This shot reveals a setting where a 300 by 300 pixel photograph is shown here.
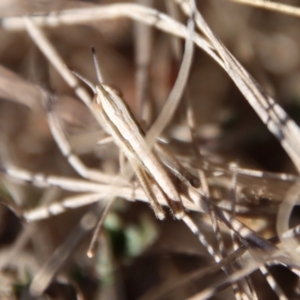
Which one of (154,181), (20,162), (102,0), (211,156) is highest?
(102,0)

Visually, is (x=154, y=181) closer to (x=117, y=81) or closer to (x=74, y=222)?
(x=74, y=222)

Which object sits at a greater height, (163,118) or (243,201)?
(163,118)

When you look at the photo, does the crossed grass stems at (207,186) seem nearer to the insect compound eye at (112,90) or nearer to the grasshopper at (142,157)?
the grasshopper at (142,157)

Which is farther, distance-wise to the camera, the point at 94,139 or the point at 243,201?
the point at 94,139

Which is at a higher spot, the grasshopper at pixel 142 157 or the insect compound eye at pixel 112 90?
the insect compound eye at pixel 112 90

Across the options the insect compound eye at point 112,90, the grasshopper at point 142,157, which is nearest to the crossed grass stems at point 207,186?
the grasshopper at point 142,157

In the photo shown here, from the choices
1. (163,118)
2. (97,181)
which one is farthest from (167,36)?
(97,181)

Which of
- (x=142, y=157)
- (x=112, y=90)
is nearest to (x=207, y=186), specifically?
(x=142, y=157)

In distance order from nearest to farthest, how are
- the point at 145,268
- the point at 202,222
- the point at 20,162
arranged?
the point at 202,222 < the point at 145,268 < the point at 20,162
